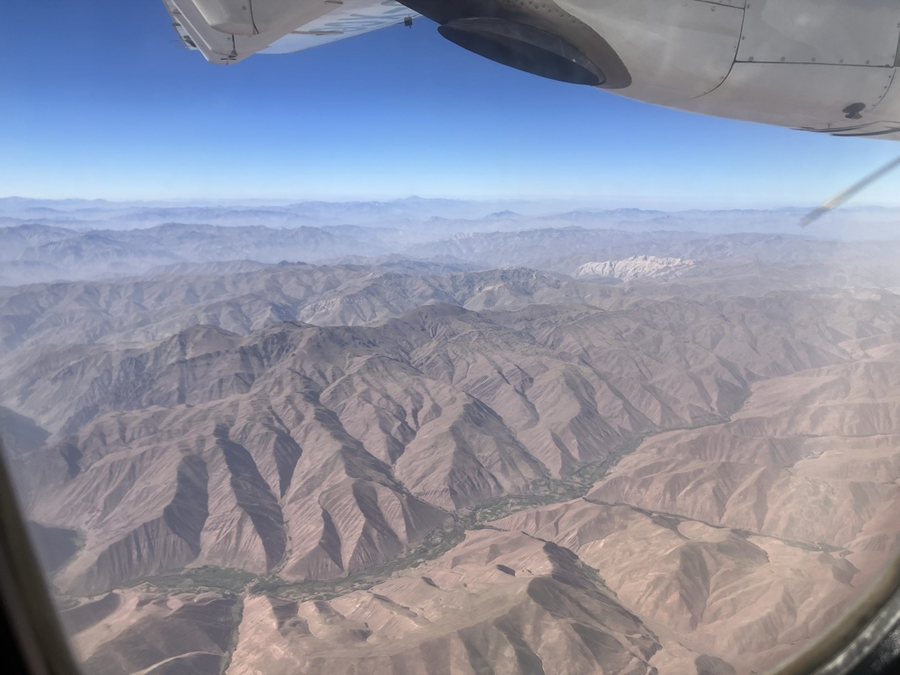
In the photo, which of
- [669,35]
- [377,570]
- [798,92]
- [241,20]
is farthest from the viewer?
[377,570]

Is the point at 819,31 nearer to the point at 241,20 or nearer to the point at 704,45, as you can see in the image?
the point at 704,45

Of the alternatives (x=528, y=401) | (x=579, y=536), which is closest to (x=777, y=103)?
(x=579, y=536)

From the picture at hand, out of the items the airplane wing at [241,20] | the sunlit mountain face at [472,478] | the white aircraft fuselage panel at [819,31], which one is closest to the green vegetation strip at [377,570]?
the sunlit mountain face at [472,478]

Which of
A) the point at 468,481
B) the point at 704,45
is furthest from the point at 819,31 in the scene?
the point at 468,481

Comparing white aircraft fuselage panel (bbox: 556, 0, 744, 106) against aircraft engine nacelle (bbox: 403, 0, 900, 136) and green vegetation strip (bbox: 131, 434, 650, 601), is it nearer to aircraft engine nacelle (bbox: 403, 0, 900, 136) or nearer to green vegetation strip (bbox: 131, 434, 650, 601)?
aircraft engine nacelle (bbox: 403, 0, 900, 136)

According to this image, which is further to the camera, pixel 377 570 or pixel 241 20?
pixel 377 570

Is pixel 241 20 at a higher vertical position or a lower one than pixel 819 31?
lower
